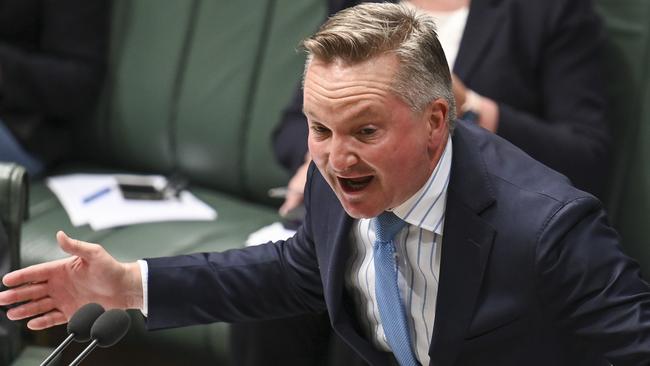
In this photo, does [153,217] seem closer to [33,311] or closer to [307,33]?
[307,33]

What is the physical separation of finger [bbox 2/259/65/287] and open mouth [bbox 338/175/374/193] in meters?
0.46

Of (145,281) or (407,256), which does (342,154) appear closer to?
(407,256)

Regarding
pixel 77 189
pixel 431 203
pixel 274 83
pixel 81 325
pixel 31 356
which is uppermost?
pixel 431 203

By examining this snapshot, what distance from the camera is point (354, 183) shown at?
1.33 meters

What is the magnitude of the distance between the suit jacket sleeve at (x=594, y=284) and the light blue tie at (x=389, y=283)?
0.22 metres

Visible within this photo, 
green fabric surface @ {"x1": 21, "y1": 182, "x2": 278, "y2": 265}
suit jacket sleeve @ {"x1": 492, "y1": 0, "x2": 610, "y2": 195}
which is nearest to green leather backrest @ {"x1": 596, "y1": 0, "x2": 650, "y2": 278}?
suit jacket sleeve @ {"x1": 492, "y1": 0, "x2": 610, "y2": 195}

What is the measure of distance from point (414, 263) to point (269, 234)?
744 mm

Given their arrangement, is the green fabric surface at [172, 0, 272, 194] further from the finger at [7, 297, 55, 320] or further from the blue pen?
the finger at [7, 297, 55, 320]

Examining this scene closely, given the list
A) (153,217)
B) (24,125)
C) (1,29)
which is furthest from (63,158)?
(153,217)

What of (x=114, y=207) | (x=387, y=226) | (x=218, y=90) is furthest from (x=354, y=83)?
(x=218, y=90)

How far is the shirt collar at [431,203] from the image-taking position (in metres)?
1.40

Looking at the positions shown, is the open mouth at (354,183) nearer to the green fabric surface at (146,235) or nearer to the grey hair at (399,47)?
the grey hair at (399,47)

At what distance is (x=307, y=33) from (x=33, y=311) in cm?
129

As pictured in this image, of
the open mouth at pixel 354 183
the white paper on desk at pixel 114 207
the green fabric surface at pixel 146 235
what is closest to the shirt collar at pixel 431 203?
the open mouth at pixel 354 183
